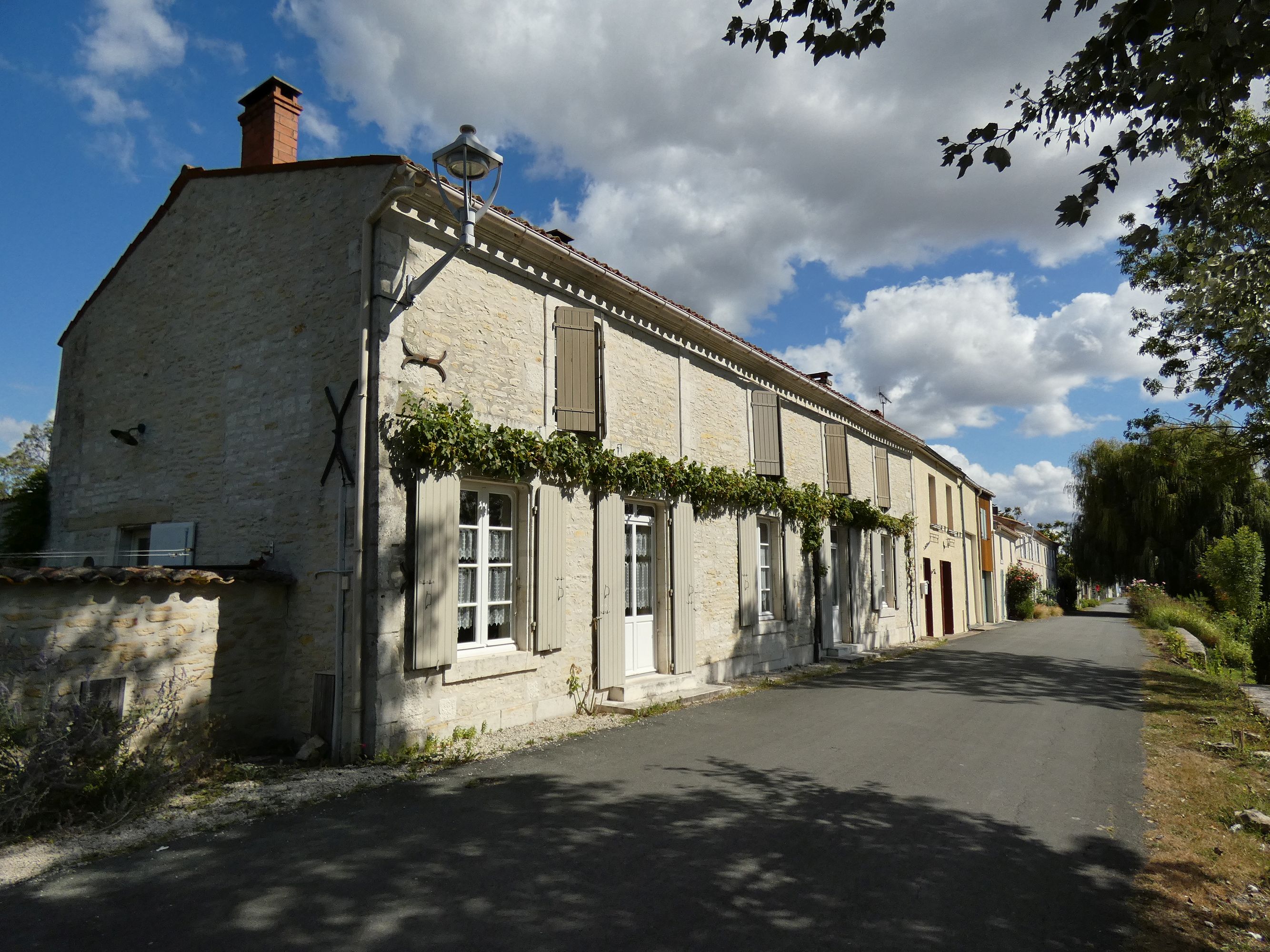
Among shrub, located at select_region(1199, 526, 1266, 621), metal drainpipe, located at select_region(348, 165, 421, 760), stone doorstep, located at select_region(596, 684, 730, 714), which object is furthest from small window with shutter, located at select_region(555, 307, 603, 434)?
shrub, located at select_region(1199, 526, 1266, 621)

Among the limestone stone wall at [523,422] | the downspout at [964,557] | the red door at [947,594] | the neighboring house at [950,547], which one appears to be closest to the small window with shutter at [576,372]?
the limestone stone wall at [523,422]

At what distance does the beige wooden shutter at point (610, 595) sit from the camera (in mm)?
8367

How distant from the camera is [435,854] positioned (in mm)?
4102

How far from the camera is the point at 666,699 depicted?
896 centimetres

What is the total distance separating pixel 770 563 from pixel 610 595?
470cm

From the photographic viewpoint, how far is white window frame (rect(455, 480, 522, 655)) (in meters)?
7.12

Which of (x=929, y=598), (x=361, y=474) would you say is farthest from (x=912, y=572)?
(x=361, y=474)

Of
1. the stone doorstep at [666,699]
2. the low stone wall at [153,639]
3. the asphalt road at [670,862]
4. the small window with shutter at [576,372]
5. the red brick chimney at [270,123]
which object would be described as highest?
the red brick chimney at [270,123]

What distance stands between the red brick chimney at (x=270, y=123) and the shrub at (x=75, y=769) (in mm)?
6135

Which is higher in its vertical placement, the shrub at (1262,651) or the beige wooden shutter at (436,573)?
the beige wooden shutter at (436,573)

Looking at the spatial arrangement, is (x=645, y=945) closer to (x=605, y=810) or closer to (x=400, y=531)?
(x=605, y=810)

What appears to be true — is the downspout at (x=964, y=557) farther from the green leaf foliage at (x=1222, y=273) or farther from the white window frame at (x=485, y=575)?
the white window frame at (x=485, y=575)

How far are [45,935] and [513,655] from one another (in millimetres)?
4288

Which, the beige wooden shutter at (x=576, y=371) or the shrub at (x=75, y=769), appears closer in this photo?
the shrub at (x=75, y=769)
